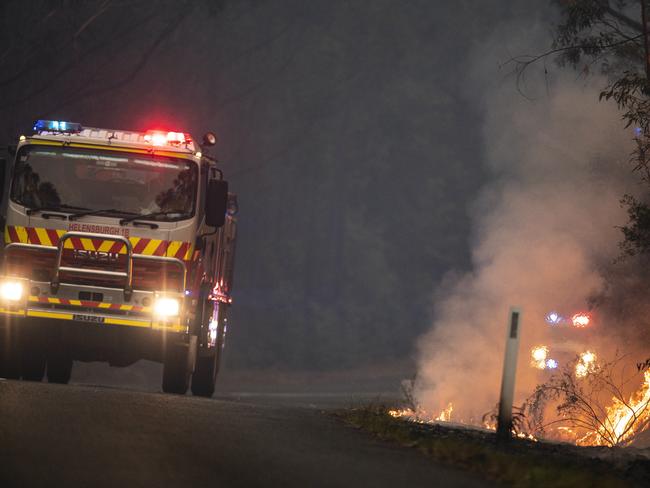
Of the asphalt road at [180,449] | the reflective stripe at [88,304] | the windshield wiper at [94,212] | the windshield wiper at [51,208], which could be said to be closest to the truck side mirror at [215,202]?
the windshield wiper at [94,212]

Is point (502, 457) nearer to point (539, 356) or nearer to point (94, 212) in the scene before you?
point (94, 212)

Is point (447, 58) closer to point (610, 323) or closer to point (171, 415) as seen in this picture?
point (610, 323)

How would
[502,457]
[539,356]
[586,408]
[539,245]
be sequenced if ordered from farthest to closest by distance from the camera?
[539,245] < [539,356] < [586,408] < [502,457]

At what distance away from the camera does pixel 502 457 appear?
8.32 meters

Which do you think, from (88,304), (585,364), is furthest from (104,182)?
(585,364)

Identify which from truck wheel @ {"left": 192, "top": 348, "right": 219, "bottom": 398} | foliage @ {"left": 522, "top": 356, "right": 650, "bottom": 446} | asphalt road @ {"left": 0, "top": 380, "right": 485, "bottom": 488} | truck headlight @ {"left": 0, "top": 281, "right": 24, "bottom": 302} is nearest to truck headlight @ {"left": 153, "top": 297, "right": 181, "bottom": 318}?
truck headlight @ {"left": 0, "top": 281, "right": 24, "bottom": 302}

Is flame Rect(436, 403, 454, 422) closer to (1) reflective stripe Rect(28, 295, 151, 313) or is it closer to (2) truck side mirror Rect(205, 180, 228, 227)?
(2) truck side mirror Rect(205, 180, 228, 227)

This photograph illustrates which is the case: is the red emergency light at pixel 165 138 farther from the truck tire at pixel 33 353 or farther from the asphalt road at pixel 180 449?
the asphalt road at pixel 180 449

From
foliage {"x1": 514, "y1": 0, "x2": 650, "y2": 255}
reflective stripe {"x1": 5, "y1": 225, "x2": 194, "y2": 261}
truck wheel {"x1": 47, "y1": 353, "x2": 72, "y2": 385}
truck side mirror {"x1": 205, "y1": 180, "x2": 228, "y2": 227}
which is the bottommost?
truck wheel {"x1": 47, "y1": 353, "x2": 72, "y2": 385}

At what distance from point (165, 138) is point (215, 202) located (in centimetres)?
104

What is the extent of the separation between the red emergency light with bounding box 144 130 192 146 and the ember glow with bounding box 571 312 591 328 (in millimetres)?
12685

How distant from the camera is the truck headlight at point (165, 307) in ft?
45.5

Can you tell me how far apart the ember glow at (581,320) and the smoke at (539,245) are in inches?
25.6

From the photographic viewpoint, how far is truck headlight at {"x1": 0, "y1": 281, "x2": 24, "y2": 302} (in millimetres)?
13859
